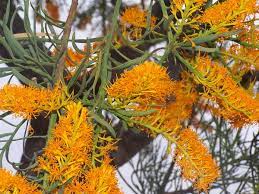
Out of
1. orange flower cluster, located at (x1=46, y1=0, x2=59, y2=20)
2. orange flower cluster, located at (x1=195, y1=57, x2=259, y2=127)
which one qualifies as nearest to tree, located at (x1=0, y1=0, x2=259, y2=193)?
orange flower cluster, located at (x1=195, y1=57, x2=259, y2=127)

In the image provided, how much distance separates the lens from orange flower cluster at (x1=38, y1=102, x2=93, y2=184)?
0.78 feet

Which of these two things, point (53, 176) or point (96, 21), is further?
point (96, 21)

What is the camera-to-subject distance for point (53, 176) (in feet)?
0.82

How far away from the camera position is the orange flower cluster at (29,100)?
0.26 metres

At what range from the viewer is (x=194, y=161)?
282mm

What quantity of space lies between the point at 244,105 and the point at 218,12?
0.17 ft

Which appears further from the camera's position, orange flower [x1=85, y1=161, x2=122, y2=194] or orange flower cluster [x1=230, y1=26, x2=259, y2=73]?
orange flower cluster [x1=230, y1=26, x2=259, y2=73]

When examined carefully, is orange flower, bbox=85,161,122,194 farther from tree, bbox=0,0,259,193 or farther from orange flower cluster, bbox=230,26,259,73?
orange flower cluster, bbox=230,26,259,73

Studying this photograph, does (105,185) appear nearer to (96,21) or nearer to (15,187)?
(15,187)

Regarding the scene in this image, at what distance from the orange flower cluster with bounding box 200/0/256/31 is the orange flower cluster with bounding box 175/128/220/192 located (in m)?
0.06

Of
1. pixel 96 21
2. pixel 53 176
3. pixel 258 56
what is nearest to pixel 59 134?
pixel 53 176

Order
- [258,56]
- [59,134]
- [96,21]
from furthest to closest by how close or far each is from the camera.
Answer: [96,21] < [258,56] < [59,134]

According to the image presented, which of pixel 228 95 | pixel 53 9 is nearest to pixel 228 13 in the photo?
pixel 228 95

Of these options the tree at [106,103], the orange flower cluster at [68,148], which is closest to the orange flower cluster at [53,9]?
the tree at [106,103]
